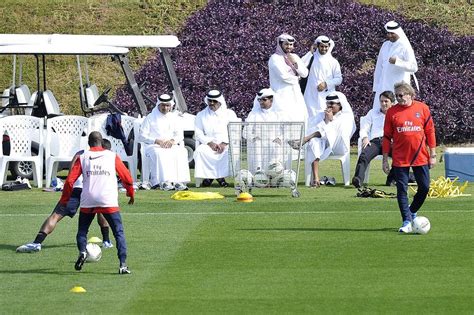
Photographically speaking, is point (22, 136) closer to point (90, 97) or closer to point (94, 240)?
point (90, 97)

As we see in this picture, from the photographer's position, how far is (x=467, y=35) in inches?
1417

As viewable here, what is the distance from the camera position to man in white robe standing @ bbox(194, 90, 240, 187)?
2264cm

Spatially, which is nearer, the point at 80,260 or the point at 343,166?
the point at 80,260

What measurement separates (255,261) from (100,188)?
1.81m

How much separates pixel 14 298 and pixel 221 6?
2609cm

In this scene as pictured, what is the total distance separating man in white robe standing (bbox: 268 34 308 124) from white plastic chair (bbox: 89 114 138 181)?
2.51 metres

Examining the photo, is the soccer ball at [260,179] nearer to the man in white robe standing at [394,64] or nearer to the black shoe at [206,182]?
the black shoe at [206,182]

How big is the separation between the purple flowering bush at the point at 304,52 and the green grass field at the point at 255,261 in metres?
12.2

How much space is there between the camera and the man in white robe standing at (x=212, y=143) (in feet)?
74.3

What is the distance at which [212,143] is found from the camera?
2300 cm

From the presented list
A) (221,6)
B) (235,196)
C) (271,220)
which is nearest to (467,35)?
(221,6)

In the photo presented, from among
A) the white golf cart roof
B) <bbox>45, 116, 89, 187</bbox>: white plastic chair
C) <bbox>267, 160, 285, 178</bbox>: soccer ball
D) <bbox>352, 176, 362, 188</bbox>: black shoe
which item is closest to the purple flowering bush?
the white golf cart roof

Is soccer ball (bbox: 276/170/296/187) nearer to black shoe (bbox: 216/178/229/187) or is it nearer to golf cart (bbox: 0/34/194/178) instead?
black shoe (bbox: 216/178/229/187)

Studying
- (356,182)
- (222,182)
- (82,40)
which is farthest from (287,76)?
(82,40)
